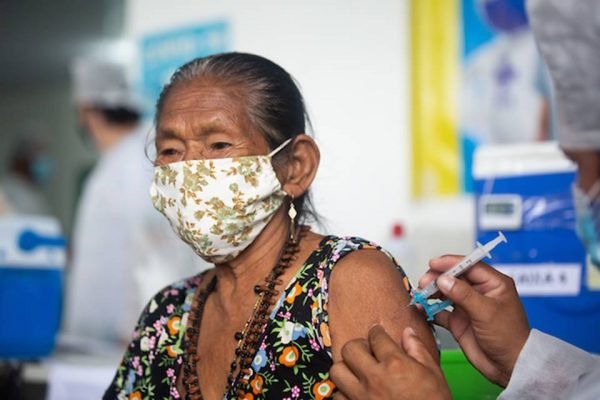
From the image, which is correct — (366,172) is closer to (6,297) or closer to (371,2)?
(371,2)

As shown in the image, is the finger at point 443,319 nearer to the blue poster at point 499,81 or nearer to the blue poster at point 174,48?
the blue poster at point 499,81

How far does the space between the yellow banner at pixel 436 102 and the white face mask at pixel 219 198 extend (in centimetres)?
179

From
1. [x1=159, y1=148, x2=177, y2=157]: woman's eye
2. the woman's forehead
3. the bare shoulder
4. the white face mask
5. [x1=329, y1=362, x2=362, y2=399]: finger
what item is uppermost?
the woman's forehead

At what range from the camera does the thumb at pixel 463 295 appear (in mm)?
1124

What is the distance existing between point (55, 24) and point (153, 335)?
5.98 metres

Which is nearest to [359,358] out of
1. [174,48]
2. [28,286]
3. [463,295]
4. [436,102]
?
[463,295]

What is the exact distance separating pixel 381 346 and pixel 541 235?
125 centimetres

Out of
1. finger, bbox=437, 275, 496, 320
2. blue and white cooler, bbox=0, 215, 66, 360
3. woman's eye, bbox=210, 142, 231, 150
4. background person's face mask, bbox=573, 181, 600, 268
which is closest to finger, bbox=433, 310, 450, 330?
finger, bbox=437, 275, 496, 320

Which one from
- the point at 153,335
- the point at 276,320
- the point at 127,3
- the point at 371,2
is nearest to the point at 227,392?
the point at 276,320

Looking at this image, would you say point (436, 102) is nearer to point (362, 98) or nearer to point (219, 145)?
point (362, 98)

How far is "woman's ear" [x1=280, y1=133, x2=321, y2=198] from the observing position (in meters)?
1.51

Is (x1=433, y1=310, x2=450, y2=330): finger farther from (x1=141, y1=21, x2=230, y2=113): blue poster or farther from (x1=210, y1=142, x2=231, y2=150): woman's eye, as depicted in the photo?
(x1=141, y1=21, x2=230, y2=113): blue poster

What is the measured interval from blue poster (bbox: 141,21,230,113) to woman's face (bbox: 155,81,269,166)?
2.30 meters

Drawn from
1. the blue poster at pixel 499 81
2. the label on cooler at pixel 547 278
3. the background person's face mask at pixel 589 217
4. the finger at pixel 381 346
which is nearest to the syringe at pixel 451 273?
the finger at pixel 381 346
